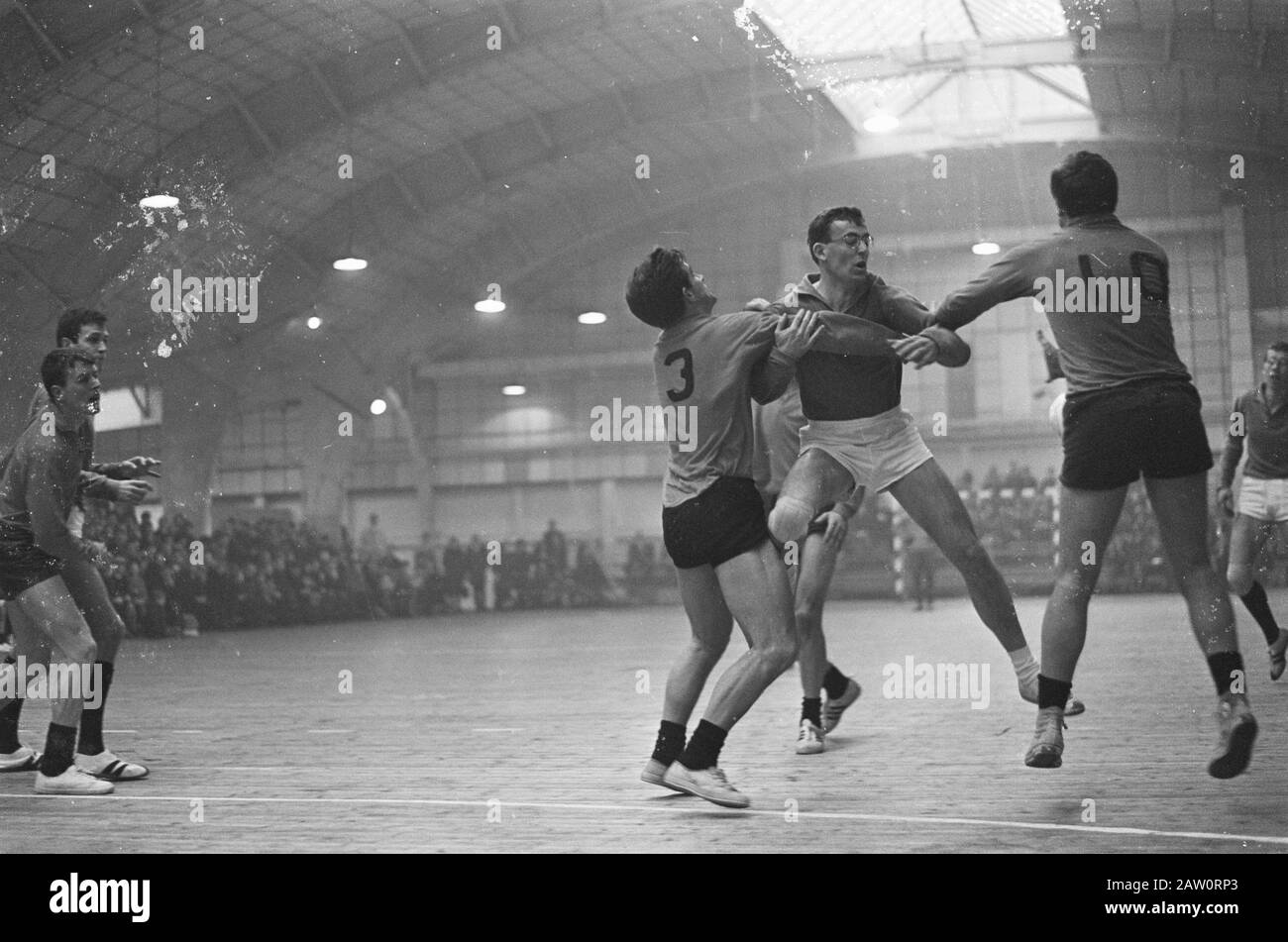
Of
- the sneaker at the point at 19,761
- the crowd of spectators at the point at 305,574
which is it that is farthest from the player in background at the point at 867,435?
the crowd of spectators at the point at 305,574

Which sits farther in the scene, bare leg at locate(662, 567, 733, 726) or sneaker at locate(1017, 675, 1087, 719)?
sneaker at locate(1017, 675, 1087, 719)

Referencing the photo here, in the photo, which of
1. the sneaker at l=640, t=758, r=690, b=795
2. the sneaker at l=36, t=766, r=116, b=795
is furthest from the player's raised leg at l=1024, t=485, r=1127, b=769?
the sneaker at l=36, t=766, r=116, b=795

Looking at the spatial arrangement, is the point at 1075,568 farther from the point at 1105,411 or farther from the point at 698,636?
the point at 698,636

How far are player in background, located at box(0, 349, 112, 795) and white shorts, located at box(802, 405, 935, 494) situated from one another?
2.79m

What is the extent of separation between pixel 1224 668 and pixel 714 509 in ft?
5.35

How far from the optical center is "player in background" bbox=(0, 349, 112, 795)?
4.81 meters

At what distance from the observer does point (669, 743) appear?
14.2ft

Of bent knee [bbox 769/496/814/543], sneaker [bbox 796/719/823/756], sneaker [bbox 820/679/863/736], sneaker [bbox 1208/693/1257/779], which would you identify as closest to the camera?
sneaker [bbox 1208/693/1257/779]

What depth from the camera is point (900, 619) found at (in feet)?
43.4

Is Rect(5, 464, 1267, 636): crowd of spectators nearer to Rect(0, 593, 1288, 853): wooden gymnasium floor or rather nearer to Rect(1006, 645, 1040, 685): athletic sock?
Rect(0, 593, 1288, 853): wooden gymnasium floor

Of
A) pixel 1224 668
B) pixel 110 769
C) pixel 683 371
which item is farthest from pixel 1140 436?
pixel 110 769

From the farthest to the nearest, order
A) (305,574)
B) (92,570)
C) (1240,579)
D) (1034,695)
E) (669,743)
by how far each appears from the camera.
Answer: (305,574) < (1240,579) < (92,570) < (1034,695) < (669,743)
